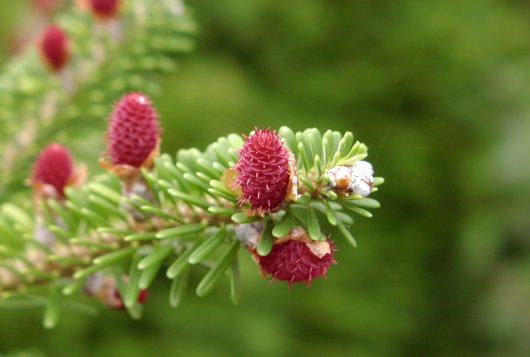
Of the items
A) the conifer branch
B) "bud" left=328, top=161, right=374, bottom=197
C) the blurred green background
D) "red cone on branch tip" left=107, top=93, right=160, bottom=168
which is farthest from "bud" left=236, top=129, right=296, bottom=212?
the blurred green background

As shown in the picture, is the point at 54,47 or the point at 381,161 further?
the point at 381,161

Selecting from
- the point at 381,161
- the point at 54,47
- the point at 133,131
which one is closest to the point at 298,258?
the point at 133,131

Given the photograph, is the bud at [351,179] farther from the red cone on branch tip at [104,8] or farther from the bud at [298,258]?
the red cone on branch tip at [104,8]

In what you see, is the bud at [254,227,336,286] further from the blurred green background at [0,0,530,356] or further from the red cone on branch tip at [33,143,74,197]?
the blurred green background at [0,0,530,356]

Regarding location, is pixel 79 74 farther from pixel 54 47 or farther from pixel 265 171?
pixel 265 171

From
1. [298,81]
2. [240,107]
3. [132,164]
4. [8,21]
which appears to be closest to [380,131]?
[298,81]

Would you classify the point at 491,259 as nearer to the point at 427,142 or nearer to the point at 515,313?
the point at 515,313

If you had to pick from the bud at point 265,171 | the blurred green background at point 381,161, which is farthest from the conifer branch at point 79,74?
the blurred green background at point 381,161
